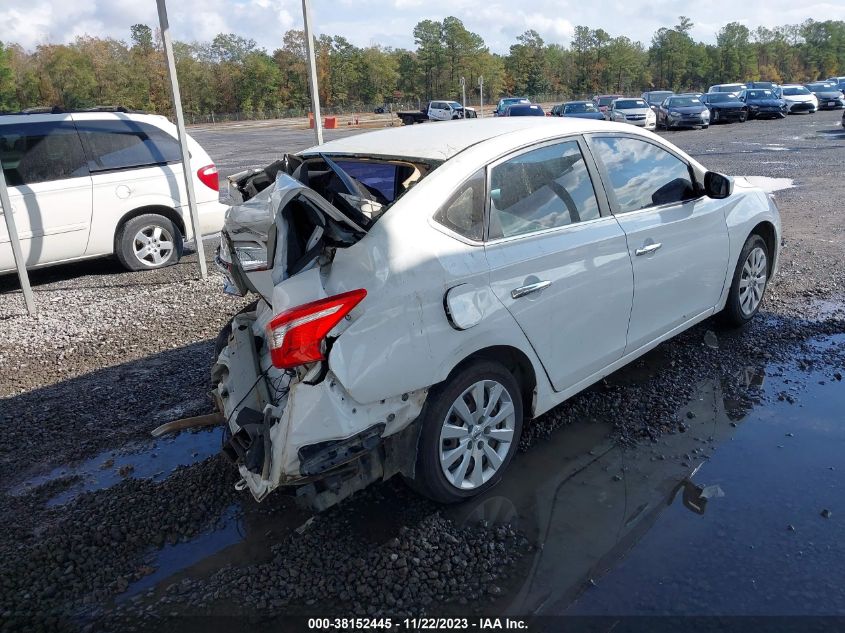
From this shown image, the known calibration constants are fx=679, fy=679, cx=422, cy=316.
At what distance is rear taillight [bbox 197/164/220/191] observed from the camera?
8273 mm

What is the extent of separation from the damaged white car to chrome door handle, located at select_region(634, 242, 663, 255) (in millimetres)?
15

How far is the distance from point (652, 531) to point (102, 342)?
4764 mm

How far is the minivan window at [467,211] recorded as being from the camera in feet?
10.4

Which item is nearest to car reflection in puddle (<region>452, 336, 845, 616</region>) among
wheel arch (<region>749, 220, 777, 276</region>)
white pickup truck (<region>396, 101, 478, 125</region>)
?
wheel arch (<region>749, 220, 777, 276</region>)

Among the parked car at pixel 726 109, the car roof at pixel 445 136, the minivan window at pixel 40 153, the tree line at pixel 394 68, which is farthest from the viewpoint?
the tree line at pixel 394 68

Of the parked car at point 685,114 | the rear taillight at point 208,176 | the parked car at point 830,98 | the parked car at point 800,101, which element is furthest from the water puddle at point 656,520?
the parked car at point 830,98

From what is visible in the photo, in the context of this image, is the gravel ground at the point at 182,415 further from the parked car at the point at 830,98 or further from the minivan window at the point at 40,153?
the parked car at the point at 830,98

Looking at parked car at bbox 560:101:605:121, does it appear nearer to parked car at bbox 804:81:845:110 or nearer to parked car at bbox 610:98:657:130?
parked car at bbox 610:98:657:130

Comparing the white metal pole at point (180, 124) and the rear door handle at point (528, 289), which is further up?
the white metal pole at point (180, 124)

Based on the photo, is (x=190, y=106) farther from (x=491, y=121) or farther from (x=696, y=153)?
(x=491, y=121)

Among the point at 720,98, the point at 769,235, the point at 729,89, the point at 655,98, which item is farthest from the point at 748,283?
the point at 729,89

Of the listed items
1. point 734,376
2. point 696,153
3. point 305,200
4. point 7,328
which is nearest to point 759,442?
point 734,376

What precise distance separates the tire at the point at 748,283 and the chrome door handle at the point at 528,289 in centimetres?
240

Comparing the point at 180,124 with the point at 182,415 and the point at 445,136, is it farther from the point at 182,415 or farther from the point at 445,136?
the point at 445,136
